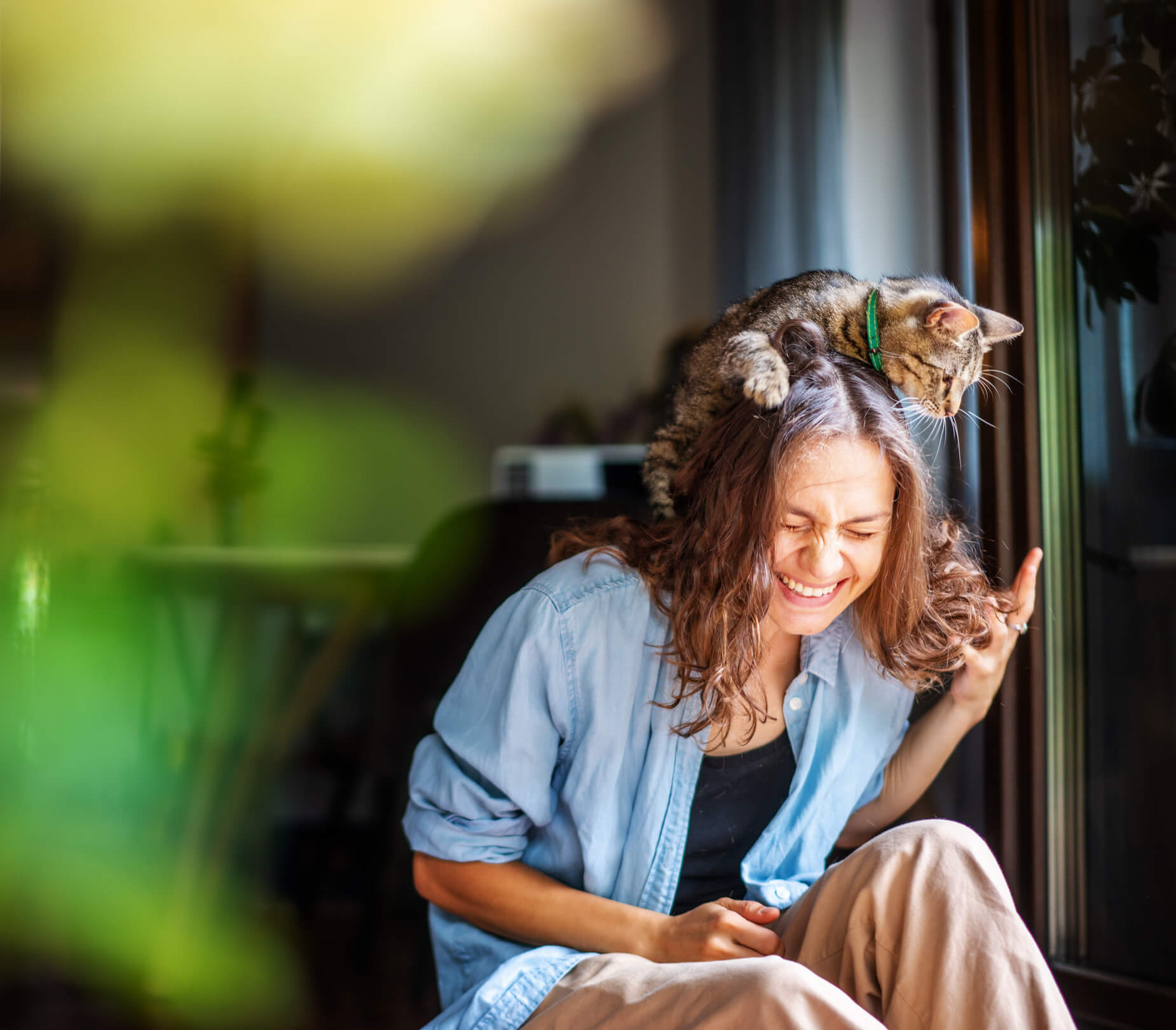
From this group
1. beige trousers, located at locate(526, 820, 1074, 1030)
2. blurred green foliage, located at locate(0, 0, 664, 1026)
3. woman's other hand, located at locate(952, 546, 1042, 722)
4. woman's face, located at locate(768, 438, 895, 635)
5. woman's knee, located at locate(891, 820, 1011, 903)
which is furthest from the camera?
blurred green foliage, located at locate(0, 0, 664, 1026)

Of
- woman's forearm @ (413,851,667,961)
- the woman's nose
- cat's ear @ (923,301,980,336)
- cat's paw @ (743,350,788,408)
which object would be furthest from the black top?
cat's ear @ (923,301,980,336)

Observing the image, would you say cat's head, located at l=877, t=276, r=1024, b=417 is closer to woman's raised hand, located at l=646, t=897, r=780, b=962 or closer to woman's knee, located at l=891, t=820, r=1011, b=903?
woman's knee, located at l=891, t=820, r=1011, b=903

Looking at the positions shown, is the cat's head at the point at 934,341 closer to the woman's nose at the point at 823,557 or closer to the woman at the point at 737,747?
the woman at the point at 737,747

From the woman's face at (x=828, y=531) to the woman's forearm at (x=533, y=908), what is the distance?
33 cm

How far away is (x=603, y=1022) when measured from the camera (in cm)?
80

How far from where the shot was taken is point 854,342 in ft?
3.84

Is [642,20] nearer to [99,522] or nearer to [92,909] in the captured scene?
[99,522]

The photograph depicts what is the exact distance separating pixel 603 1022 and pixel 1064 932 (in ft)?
2.55

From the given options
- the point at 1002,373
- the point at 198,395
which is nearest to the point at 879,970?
the point at 1002,373

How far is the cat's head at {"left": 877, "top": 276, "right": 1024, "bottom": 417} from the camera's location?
112 centimetres

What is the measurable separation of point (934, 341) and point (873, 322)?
7cm

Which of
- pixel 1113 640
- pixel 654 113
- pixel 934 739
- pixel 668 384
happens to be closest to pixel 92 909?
pixel 934 739

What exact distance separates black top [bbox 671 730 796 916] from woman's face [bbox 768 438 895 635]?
16 cm

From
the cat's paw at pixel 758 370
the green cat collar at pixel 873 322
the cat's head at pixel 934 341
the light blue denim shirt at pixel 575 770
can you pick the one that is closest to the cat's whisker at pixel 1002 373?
the cat's head at pixel 934 341
